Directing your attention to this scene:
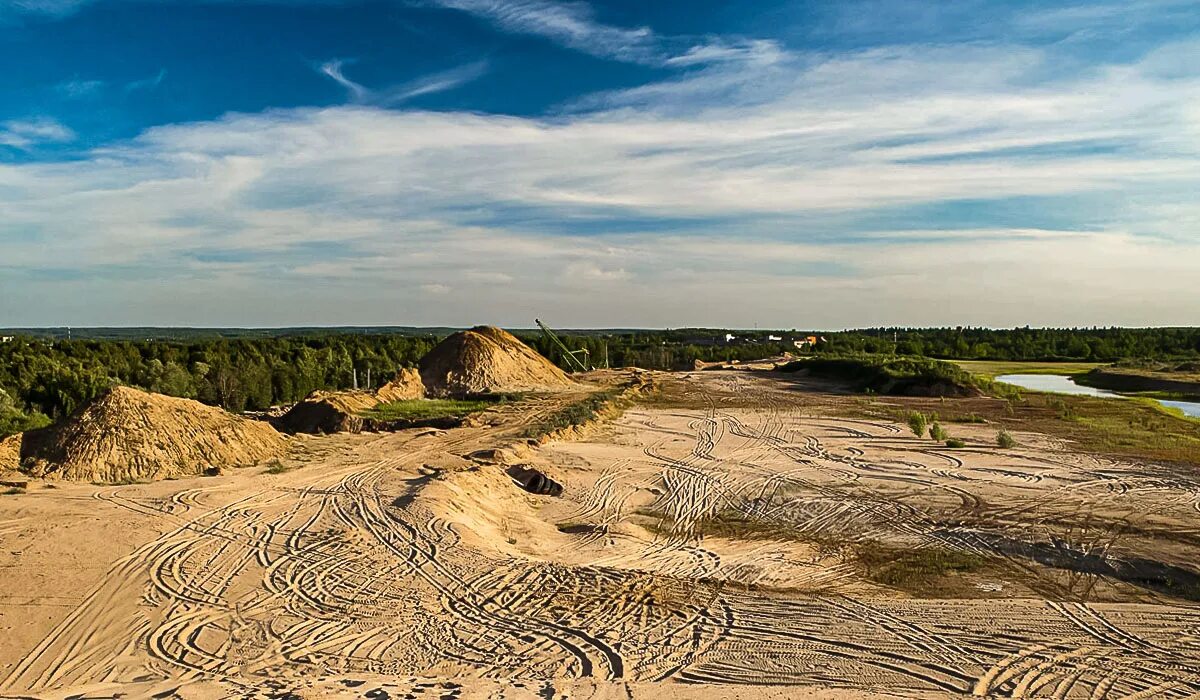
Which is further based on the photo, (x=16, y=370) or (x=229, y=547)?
(x=16, y=370)

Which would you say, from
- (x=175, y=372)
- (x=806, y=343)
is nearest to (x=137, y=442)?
(x=175, y=372)

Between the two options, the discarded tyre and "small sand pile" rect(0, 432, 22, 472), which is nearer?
"small sand pile" rect(0, 432, 22, 472)

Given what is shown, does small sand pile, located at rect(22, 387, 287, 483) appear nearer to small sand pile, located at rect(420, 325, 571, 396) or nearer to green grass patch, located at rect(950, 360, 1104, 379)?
small sand pile, located at rect(420, 325, 571, 396)

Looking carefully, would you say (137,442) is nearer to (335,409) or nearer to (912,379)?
(335,409)

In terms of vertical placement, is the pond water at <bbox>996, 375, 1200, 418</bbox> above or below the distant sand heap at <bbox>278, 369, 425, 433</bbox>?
below

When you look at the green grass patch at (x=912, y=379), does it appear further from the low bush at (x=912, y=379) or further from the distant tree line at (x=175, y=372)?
the distant tree line at (x=175, y=372)

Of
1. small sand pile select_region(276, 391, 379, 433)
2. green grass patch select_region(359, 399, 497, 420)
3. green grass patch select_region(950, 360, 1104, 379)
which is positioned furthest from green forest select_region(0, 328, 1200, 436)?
green grass patch select_region(359, 399, 497, 420)

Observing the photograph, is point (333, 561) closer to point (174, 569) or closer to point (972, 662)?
point (174, 569)

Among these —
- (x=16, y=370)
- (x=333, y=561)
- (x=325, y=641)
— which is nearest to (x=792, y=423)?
(x=333, y=561)
